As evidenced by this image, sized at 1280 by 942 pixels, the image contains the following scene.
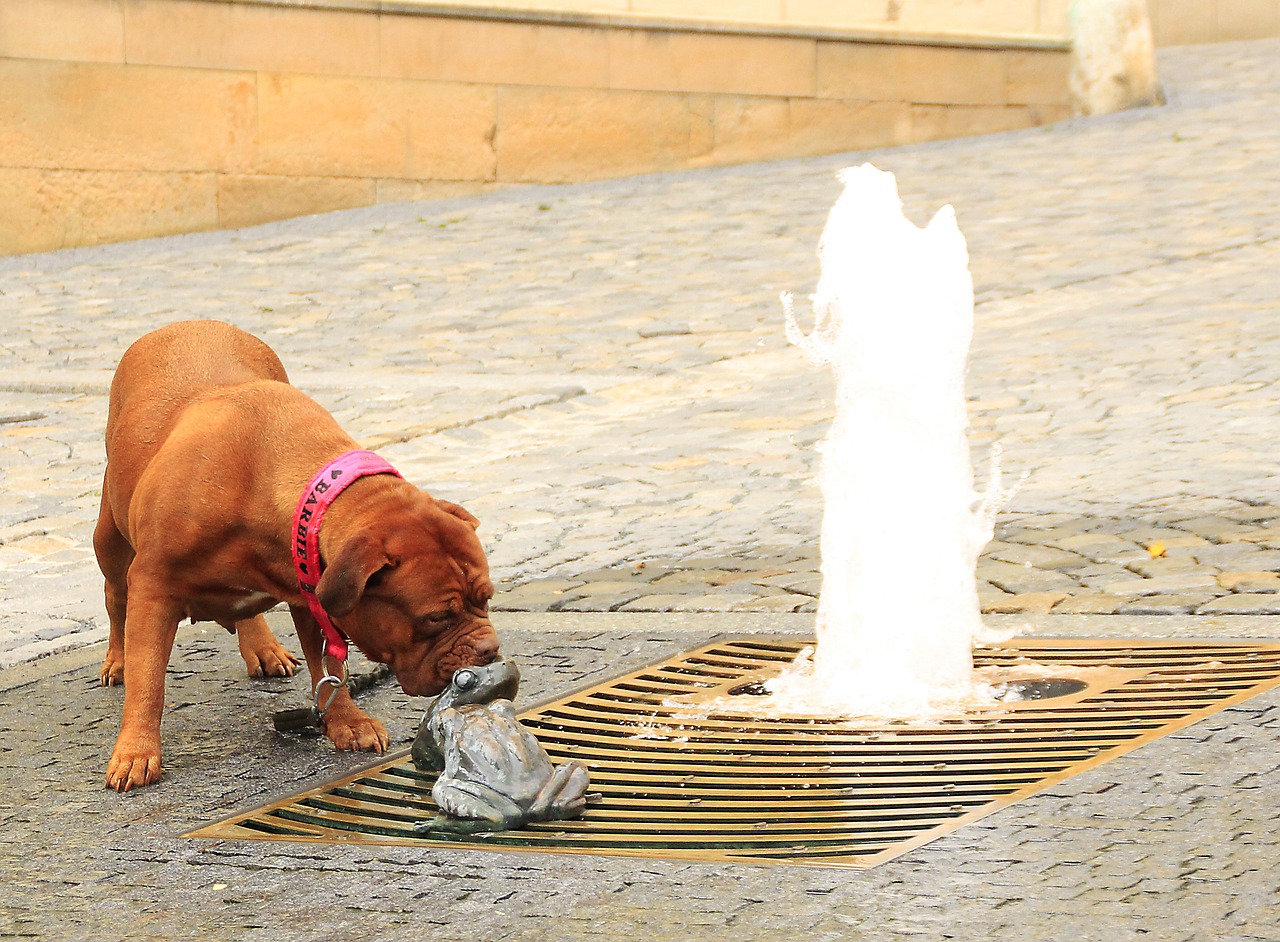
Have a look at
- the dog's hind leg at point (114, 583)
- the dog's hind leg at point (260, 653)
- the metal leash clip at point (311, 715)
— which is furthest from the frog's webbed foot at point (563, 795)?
the dog's hind leg at point (114, 583)

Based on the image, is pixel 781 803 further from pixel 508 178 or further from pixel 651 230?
pixel 508 178

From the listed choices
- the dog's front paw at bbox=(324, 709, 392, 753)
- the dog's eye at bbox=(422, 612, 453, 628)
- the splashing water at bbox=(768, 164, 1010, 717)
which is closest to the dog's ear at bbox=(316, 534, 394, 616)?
the dog's eye at bbox=(422, 612, 453, 628)

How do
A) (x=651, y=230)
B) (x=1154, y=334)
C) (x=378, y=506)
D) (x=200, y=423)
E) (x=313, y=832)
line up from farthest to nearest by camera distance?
(x=651, y=230) < (x=1154, y=334) < (x=200, y=423) < (x=378, y=506) < (x=313, y=832)

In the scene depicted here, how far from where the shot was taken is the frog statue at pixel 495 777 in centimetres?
387

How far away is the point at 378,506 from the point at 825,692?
54.0 inches

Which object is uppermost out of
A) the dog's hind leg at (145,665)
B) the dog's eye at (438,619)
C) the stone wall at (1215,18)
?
the stone wall at (1215,18)

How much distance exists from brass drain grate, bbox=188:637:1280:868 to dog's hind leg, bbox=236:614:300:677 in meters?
0.98

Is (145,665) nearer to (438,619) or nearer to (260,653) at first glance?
(438,619)

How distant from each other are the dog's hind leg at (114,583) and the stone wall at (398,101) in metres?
10.0

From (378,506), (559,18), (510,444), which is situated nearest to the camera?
(378,506)

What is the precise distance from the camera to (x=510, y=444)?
8719 mm

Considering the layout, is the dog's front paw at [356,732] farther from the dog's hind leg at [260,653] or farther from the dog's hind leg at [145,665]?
the dog's hind leg at [260,653]

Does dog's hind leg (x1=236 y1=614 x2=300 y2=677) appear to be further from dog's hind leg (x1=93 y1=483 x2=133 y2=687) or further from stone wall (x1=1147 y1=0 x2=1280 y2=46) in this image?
stone wall (x1=1147 y1=0 x2=1280 y2=46)

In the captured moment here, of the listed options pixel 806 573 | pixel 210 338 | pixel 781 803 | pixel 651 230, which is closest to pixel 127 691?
pixel 210 338
